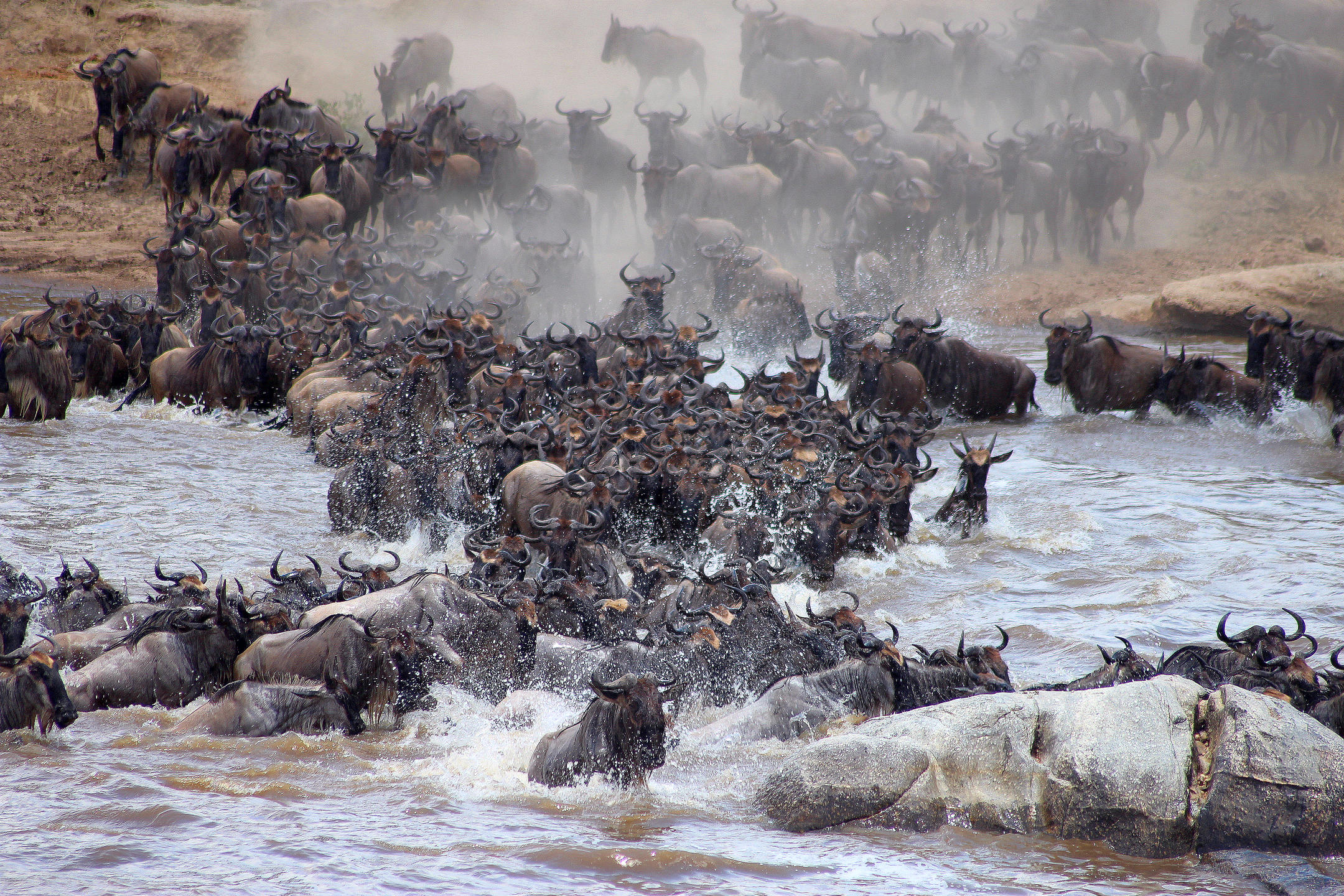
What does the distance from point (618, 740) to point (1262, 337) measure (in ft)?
36.1

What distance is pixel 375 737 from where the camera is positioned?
237 inches

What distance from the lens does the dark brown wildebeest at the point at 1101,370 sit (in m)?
13.7

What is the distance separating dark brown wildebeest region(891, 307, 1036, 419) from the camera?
1399 centimetres

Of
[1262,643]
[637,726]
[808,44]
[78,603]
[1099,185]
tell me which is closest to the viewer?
[637,726]

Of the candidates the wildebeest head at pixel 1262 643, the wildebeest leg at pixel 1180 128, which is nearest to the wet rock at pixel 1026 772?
the wildebeest head at pixel 1262 643

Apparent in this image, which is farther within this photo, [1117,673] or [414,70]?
[414,70]

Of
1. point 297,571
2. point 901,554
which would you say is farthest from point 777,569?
point 297,571

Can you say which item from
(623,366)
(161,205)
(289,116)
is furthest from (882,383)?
(161,205)

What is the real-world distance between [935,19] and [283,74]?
1725cm

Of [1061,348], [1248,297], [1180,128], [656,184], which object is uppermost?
[1180,128]

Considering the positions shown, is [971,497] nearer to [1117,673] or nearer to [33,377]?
[1117,673]

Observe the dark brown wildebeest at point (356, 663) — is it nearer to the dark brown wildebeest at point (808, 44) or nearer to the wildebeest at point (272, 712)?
the wildebeest at point (272, 712)

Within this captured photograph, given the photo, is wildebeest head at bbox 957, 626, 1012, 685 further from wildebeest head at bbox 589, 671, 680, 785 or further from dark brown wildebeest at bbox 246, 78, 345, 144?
dark brown wildebeest at bbox 246, 78, 345, 144

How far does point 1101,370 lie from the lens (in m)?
13.8
